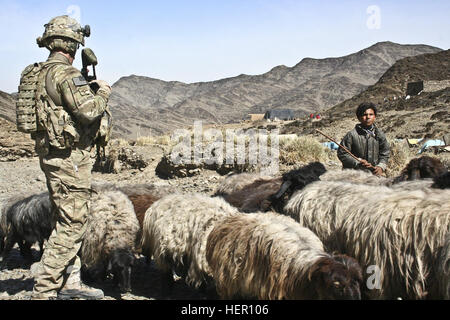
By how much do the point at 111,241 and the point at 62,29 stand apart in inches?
93.1

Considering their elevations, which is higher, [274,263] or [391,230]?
[391,230]

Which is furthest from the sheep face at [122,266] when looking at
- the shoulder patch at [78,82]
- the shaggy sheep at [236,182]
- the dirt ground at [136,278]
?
the shaggy sheep at [236,182]

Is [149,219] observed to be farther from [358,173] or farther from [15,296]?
[358,173]

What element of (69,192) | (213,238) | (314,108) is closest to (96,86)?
(69,192)

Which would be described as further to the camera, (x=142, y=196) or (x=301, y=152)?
(x=301, y=152)

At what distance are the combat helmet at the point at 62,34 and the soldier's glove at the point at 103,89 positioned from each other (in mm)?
417

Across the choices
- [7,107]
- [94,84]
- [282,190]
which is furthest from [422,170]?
[7,107]

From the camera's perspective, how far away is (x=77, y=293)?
454cm

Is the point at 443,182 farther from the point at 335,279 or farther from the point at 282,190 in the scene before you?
the point at 282,190

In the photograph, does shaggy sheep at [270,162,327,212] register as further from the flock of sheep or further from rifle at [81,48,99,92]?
rifle at [81,48,99,92]

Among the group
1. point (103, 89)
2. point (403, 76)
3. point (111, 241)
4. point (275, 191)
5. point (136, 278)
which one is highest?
point (403, 76)

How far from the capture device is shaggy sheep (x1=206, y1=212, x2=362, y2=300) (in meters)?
3.45

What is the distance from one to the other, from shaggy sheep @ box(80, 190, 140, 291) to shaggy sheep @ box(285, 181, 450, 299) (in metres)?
2.09
